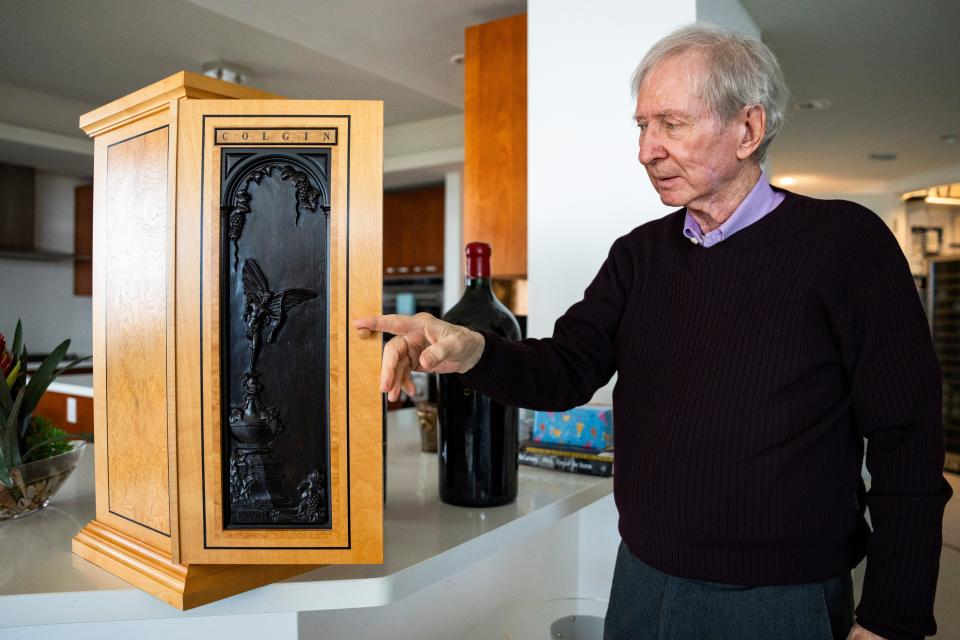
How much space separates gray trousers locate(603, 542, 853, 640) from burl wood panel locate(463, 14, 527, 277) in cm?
161

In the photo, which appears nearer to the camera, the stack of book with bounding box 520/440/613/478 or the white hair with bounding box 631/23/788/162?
the white hair with bounding box 631/23/788/162

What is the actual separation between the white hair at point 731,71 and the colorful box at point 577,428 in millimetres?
656

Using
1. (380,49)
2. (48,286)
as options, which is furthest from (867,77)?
(48,286)

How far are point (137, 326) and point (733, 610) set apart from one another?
2.73 feet

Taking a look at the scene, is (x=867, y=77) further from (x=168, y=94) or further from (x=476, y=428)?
(x=168, y=94)

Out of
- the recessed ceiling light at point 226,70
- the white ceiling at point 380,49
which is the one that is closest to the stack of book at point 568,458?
the white ceiling at point 380,49

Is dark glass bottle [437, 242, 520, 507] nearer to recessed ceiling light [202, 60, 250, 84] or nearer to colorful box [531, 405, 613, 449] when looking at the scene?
colorful box [531, 405, 613, 449]

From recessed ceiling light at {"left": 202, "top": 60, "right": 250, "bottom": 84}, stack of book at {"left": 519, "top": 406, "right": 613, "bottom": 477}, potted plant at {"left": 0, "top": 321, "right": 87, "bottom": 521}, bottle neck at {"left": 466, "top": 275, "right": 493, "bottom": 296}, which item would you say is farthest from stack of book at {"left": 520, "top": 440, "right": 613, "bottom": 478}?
recessed ceiling light at {"left": 202, "top": 60, "right": 250, "bottom": 84}

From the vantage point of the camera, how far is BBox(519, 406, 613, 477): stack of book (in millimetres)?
1377

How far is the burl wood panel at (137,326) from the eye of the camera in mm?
768

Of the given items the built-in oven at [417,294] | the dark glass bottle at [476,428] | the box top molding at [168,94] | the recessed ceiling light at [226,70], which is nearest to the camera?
the box top molding at [168,94]

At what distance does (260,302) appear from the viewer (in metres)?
0.75

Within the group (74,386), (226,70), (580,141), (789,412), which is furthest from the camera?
(74,386)

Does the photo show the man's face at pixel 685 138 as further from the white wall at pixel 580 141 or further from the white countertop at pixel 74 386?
the white countertop at pixel 74 386
